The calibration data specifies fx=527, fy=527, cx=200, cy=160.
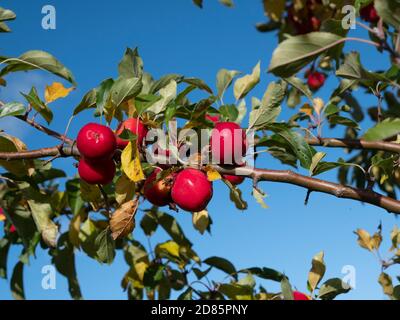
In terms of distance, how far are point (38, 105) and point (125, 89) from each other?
0.30 m

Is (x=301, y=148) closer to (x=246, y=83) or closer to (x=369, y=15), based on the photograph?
Answer: (x=246, y=83)

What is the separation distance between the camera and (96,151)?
4.29 feet

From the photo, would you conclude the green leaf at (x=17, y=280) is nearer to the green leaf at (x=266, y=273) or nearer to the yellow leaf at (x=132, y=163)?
the green leaf at (x=266, y=273)

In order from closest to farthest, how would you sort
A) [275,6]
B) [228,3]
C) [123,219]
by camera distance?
[123,219]
[228,3]
[275,6]

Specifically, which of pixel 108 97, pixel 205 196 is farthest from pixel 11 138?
pixel 205 196

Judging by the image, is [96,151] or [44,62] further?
[44,62]

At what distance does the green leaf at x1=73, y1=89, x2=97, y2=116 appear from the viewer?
143cm

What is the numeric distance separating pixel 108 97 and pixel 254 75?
58 cm

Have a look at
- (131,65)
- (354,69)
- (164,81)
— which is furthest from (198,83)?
(354,69)

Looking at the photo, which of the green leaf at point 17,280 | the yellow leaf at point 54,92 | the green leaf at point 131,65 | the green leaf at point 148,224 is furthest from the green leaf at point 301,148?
the green leaf at point 17,280
